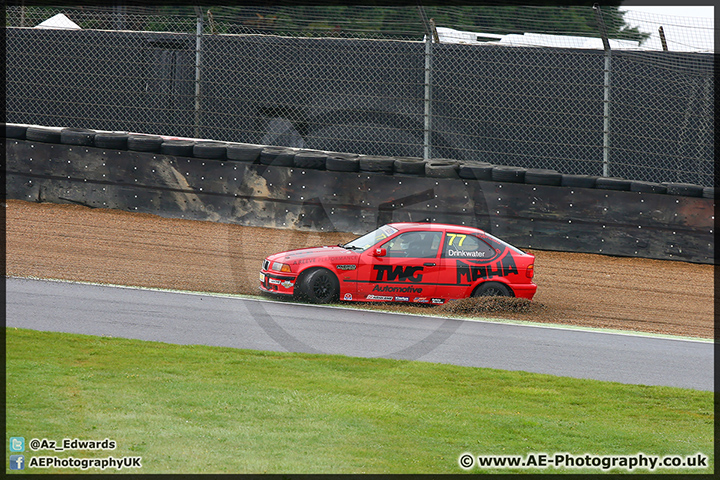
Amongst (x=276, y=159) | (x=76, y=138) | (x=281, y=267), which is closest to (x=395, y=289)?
(x=281, y=267)

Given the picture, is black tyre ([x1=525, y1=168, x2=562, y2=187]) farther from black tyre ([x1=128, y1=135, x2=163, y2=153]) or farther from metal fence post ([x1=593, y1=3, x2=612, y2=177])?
black tyre ([x1=128, y1=135, x2=163, y2=153])

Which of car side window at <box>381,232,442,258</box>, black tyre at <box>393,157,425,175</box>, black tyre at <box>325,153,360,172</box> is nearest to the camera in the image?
car side window at <box>381,232,442,258</box>

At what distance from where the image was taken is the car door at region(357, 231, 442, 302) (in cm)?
1055

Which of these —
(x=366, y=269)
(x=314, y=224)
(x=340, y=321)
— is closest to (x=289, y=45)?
(x=314, y=224)

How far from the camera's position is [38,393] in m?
5.65

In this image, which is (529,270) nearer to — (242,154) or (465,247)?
(465,247)

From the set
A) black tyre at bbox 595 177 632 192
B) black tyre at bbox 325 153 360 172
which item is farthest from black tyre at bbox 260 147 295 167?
black tyre at bbox 595 177 632 192

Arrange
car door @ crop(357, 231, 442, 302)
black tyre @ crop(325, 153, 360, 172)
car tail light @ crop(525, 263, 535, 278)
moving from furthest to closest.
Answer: black tyre @ crop(325, 153, 360, 172) < car tail light @ crop(525, 263, 535, 278) < car door @ crop(357, 231, 442, 302)

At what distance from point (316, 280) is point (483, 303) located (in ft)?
7.50

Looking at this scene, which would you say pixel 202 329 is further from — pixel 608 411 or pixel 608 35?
pixel 608 35

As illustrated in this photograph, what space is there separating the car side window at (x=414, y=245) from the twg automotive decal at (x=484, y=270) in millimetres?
413

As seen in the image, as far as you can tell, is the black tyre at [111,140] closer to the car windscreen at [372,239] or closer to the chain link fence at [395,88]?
the chain link fence at [395,88]

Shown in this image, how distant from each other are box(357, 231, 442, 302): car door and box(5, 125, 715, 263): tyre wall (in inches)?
122

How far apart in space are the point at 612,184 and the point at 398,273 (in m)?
5.03
